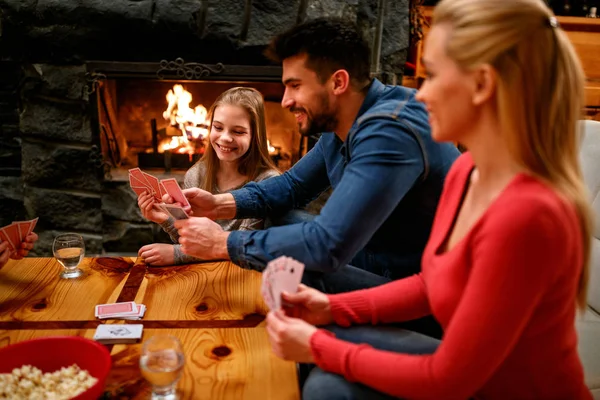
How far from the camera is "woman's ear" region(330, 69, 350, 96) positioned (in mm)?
1656

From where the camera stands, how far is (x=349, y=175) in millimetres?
1415

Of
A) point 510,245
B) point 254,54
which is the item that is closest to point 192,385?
point 510,245

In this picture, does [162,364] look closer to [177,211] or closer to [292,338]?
[292,338]

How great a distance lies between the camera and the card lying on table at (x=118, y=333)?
1242 millimetres

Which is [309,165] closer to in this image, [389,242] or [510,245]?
[389,242]

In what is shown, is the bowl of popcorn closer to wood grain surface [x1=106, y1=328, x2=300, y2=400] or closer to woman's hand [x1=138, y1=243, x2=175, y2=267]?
wood grain surface [x1=106, y1=328, x2=300, y2=400]

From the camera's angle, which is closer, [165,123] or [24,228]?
[24,228]

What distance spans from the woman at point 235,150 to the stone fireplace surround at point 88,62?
66cm

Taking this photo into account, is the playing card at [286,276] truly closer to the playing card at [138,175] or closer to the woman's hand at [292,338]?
the woman's hand at [292,338]

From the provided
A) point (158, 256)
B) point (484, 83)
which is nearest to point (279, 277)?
point (484, 83)

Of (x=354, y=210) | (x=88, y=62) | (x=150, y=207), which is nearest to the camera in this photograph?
(x=354, y=210)

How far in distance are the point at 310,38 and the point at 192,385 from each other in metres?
1.07

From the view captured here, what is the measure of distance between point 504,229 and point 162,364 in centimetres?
66

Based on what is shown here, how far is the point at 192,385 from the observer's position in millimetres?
1084
